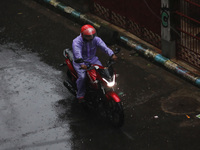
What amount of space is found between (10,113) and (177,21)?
4421 millimetres

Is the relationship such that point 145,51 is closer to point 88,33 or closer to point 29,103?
point 88,33

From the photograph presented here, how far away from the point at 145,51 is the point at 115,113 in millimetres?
3153

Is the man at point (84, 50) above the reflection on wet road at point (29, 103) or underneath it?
above

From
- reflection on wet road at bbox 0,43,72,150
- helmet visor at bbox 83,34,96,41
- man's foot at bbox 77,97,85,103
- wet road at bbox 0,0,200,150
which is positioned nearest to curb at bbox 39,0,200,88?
wet road at bbox 0,0,200,150

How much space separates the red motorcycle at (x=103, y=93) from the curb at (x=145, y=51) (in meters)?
2.30

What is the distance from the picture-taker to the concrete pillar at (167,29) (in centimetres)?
955

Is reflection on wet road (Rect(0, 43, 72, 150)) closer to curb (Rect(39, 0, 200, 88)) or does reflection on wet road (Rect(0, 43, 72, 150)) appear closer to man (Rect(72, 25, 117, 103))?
man (Rect(72, 25, 117, 103))

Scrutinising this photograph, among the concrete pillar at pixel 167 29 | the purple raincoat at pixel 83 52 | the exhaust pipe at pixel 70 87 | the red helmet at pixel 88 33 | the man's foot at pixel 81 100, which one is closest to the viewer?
the red helmet at pixel 88 33

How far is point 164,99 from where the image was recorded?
893 cm

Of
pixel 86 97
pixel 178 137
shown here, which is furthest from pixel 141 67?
pixel 178 137

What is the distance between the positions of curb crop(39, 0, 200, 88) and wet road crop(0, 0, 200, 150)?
0.16m

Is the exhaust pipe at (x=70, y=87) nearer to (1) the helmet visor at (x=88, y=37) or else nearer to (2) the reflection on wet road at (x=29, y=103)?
(2) the reflection on wet road at (x=29, y=103)

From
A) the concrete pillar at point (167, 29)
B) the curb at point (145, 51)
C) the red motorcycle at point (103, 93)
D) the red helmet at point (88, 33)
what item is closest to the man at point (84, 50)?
the red helmet at point (88, 33)

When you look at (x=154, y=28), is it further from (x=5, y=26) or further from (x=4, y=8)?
(x=4, y=8)
